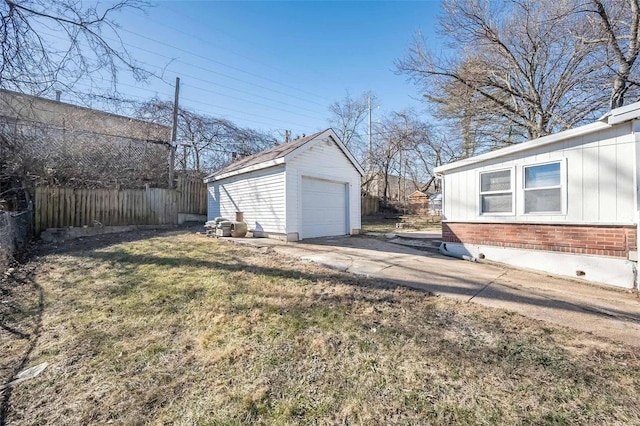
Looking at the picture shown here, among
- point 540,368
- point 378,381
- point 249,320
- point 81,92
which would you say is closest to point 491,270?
point 540,368

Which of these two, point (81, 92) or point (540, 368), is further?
point (81, 92)

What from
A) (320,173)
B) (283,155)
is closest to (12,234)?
(283,155)

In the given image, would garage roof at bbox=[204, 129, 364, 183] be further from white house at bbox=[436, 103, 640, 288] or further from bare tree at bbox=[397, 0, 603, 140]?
bare tree at bbox=[397, 0, 603, 140]

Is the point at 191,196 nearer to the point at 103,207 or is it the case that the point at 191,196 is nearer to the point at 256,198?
the point at 103,207

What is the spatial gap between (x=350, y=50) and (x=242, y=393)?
1615 centimetres

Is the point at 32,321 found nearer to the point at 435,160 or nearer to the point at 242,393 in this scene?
the point at 242,393

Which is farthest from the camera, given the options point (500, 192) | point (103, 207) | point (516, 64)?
point (516, 64)

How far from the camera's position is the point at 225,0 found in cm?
891

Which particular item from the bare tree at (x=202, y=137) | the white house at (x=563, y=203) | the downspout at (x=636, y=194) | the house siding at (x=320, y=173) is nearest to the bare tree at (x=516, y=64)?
the house siding at (x=320, y=173)

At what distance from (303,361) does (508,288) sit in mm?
3884

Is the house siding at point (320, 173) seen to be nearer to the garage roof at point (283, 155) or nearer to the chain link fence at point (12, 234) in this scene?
the garage roof at point (283, 155)

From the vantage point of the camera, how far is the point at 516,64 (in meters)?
11.7

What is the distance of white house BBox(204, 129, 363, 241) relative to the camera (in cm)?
895

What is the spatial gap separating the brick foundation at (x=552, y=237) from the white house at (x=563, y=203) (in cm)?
1
